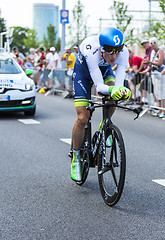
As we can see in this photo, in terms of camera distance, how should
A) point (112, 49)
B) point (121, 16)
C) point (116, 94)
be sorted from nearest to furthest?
point (116, 94)
point (112, 49)
point (121, 16)

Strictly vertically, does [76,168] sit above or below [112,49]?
below

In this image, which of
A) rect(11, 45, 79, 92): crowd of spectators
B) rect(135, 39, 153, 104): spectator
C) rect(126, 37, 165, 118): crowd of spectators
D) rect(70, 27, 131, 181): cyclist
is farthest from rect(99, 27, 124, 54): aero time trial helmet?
rect(11, 45, 79, 92): crowd of spectators

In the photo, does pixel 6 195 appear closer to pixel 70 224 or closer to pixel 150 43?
pixel 70 224

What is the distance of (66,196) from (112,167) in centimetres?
74

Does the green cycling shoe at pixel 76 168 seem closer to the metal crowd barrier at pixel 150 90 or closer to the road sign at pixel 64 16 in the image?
the metal crowd barrier at pixel 150 90

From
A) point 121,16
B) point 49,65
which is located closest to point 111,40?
point 49,65

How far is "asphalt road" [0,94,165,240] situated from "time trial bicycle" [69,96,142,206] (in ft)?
0.60

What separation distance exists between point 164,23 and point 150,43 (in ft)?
15.1

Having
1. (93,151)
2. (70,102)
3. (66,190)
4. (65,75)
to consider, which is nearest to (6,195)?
(66,190)

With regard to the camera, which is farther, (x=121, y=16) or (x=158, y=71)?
(x=121, y=16)

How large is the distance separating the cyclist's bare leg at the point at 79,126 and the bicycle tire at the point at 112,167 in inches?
18.5

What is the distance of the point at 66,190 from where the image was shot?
5602mm

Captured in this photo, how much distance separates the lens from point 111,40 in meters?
4.72

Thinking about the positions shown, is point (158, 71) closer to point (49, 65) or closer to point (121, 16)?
point (49, 65)
